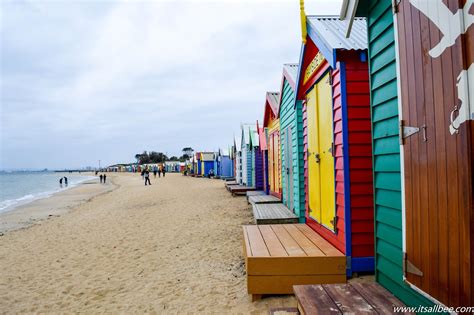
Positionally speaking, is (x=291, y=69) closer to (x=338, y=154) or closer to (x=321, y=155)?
(x=321, y=155)

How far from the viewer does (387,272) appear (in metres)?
2.86

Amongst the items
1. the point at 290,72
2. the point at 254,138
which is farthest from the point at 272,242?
the point at 254,138

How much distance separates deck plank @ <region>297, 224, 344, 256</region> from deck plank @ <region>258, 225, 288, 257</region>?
1.65 feet

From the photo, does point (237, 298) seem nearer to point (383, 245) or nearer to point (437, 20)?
point (383, 245)

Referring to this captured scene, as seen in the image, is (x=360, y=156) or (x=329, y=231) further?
(x=329, y=231)

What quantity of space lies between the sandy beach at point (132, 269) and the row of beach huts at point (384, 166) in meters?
0.81

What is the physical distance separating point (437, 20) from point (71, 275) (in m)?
6.22

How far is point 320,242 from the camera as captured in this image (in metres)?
4.47

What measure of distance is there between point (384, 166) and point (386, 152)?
0.44 ft

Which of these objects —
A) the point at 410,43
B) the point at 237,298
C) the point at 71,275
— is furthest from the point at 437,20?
the point at 71,275

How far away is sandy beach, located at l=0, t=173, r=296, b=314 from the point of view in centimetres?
416

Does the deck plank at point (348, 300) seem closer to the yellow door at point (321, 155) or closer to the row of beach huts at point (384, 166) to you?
the row of beach huts at point (384, 166)

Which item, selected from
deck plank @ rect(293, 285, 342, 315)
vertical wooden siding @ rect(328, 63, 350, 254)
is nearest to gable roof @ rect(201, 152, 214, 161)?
vertical wooden siding @ rect(328, 63, 350, 254)

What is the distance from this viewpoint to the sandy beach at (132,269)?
4162 millimetres
